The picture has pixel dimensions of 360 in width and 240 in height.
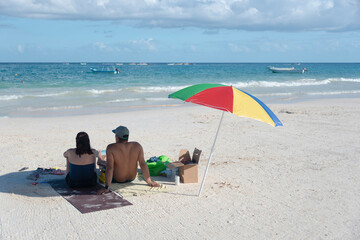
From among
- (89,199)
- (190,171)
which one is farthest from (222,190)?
(89,199)

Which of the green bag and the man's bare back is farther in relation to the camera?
the green bag

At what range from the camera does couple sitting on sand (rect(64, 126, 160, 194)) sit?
5.35m

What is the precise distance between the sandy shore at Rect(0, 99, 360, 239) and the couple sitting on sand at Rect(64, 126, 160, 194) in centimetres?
42

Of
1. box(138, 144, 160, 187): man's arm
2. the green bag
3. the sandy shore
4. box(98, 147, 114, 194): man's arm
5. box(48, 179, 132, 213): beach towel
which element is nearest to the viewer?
the sandy shore

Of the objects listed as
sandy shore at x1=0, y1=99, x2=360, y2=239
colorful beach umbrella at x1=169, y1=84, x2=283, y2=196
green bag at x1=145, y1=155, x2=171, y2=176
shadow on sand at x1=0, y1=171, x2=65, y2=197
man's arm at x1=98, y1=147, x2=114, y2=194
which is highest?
colorful beach umbrella at x1=169, y1=84, x2=283, y2=196

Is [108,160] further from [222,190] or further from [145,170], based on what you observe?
[222,190]

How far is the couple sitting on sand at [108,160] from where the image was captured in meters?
5.35

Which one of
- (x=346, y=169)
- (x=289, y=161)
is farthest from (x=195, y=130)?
(x=346, y=169)

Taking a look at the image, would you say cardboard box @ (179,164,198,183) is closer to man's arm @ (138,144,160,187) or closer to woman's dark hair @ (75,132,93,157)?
man's arm @ (138,144,160,187)

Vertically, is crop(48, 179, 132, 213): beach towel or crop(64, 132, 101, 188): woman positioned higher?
crop(64, 132, 101, 188): woman

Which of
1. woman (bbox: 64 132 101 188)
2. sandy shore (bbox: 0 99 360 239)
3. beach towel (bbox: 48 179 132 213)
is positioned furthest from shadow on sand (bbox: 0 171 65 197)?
woman (bbox: 64 132 101 188)

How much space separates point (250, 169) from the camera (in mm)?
A: 6754

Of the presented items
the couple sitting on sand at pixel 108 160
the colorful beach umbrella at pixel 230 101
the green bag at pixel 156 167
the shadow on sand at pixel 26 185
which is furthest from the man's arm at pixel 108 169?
the colorful beach umbrella at pixel 230 101

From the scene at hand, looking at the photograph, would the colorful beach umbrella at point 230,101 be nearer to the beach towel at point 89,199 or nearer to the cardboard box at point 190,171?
the cardboard box at point 190,171
